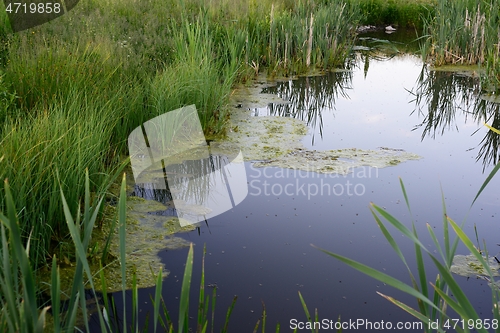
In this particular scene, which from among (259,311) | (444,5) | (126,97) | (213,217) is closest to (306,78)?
(444,5)

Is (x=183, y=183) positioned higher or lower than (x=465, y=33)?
lower

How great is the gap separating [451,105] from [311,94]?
161cm

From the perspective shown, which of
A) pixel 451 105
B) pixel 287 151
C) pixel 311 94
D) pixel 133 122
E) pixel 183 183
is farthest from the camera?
pixel 311 94

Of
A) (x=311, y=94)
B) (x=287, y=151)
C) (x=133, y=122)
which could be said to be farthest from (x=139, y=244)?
(x=311, y=94)

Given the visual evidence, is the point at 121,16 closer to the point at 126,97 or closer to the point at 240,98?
the point at 240,98

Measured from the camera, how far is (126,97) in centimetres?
407

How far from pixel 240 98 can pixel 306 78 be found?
1539 mm

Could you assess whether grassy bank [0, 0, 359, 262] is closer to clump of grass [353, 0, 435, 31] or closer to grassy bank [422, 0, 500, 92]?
grassy bank [422, 0, 500, 92]

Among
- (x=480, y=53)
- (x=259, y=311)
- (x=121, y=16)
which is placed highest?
(x=121, y=16)

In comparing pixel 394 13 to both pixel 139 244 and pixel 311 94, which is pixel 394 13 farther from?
pixel 139 244

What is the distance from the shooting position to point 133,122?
4125 mm

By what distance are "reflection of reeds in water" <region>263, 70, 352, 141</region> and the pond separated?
4cm

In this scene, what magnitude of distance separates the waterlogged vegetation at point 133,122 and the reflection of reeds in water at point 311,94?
0.24 ft

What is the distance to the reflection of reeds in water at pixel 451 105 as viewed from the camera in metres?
4.92
